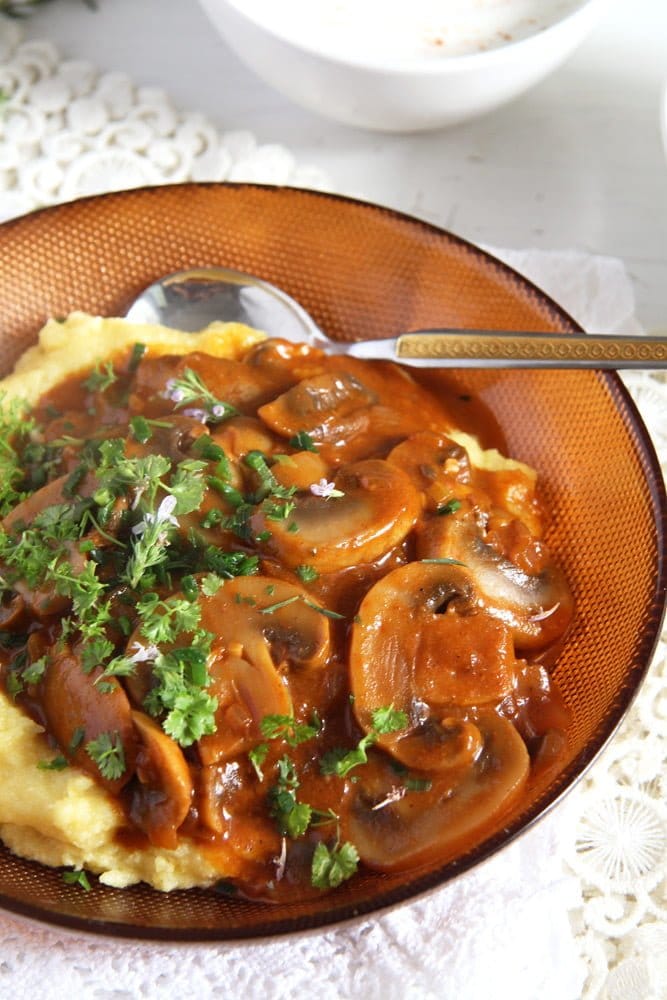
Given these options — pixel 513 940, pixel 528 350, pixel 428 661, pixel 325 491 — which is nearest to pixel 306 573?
pixel 325 491

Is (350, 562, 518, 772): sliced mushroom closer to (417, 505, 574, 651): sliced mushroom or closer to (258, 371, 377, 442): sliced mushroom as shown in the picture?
(417, 505, 574, 651): sliced mushroom

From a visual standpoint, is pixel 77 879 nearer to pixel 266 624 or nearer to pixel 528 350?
pixel 266 624

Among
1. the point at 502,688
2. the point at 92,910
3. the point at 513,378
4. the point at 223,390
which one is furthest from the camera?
the point at 513,378

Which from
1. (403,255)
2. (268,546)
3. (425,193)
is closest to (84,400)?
(268,546)

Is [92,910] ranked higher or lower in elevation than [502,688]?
lower

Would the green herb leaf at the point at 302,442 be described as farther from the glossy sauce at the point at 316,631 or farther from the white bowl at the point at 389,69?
the white bowl at the point at 389,69

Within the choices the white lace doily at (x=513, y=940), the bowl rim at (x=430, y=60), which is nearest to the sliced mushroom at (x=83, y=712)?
the white lace doily at (x=513, y=940)

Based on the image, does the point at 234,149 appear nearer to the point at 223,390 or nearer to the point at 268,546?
the point at 223,390

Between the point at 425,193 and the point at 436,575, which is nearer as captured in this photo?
the point at 436,575
